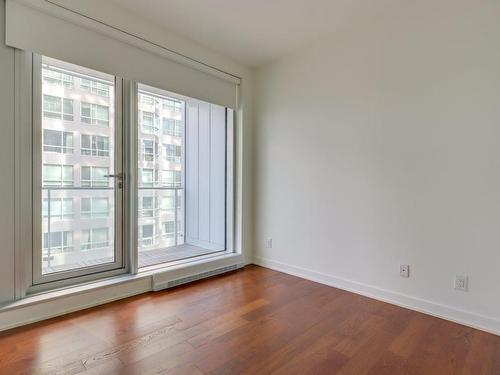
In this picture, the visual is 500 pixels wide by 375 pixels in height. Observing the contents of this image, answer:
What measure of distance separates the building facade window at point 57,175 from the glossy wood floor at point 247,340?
1061 millimetres

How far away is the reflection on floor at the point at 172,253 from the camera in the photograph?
3544 mm

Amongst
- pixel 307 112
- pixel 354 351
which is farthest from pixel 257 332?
pixel 307 112

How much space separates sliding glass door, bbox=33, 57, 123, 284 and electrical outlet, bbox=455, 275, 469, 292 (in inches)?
113

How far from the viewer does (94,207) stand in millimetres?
2586

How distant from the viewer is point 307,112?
3.16m

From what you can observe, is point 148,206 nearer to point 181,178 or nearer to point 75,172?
point 181,178

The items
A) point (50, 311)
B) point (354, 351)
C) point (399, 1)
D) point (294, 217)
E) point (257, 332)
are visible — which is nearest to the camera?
point (354, 351)

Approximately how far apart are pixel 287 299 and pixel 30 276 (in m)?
2.08

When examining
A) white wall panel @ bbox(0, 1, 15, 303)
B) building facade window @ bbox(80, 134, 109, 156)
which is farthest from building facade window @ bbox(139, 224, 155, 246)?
white wall panel @ bbox(0, 1, 15, 303)

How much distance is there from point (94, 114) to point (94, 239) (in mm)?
1133

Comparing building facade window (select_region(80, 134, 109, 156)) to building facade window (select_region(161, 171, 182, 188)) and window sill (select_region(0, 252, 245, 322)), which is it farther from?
building facade window (select_region(161, 171, 182, 188))

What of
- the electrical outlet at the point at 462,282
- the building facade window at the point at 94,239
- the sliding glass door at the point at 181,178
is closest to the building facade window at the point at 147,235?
the sliding glass door at the point at 181,178

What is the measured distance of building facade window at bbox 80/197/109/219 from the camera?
254 cm

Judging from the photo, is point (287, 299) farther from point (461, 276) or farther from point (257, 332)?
point (461, 276)
